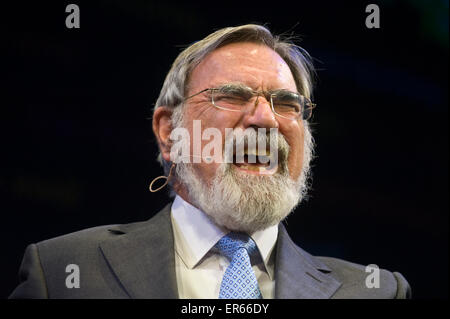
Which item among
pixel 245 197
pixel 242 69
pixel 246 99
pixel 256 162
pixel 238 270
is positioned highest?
pixel 242 69

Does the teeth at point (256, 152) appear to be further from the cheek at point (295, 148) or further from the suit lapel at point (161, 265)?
the suit lapel at point (161, 265)

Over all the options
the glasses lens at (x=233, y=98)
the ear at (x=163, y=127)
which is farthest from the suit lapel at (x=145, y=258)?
the glasses lens at (x=233, y=98)

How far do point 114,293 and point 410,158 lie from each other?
6.16ft

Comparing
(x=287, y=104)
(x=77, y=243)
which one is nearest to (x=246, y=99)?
(x=287, y=104)

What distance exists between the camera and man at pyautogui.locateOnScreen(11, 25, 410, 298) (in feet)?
6.00

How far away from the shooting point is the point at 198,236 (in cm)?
201

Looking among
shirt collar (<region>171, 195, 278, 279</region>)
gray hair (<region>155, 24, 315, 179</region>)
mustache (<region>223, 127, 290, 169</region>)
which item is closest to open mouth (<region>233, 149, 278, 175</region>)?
mustache (<region>223, 127, 290, 169</region>)

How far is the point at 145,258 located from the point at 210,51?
0.88m

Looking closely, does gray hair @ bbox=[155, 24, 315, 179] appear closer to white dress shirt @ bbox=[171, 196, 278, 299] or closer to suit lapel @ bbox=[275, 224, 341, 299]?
white dress shirt @ bbox=[171, 196, 278, 299]

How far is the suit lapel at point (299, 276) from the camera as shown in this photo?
6.14 feet

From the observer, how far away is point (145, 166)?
2609mm

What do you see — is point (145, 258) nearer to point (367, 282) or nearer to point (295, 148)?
point (295, 148)

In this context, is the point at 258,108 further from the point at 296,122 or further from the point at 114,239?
the point at 114,239
